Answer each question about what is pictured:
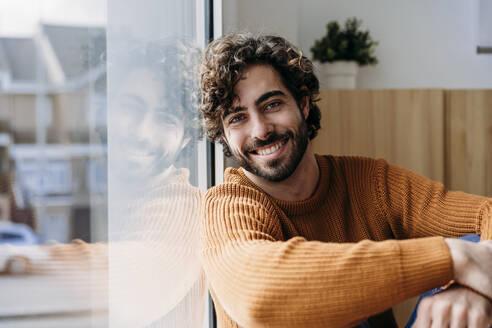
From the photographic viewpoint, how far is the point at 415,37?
93.7 inches

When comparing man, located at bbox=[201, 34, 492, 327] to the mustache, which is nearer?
man, located at bbox=[201, 34, 492, 327]

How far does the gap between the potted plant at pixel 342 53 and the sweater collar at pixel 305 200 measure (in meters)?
0.95

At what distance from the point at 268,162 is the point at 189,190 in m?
0.22

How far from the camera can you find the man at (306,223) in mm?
711

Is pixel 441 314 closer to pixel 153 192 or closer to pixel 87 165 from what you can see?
pixel 153 192

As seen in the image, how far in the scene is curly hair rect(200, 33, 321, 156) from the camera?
43.6 inches

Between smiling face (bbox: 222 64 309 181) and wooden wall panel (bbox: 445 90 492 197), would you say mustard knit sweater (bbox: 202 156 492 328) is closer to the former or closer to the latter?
smiling face (bbox: 222 64 309 181)

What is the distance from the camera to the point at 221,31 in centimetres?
149

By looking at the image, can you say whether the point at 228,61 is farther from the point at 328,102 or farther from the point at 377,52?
the point at 377,52

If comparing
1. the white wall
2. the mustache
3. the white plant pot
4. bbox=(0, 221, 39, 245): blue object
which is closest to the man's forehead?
the mustache

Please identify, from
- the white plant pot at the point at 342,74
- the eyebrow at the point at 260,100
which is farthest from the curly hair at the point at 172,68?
the white plant pot at the point at 342,74

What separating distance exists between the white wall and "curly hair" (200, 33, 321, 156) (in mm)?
1119

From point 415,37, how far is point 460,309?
1987 millimetres

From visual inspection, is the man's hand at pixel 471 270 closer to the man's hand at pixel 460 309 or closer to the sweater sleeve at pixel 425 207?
the man's hand at pixel 460 309
